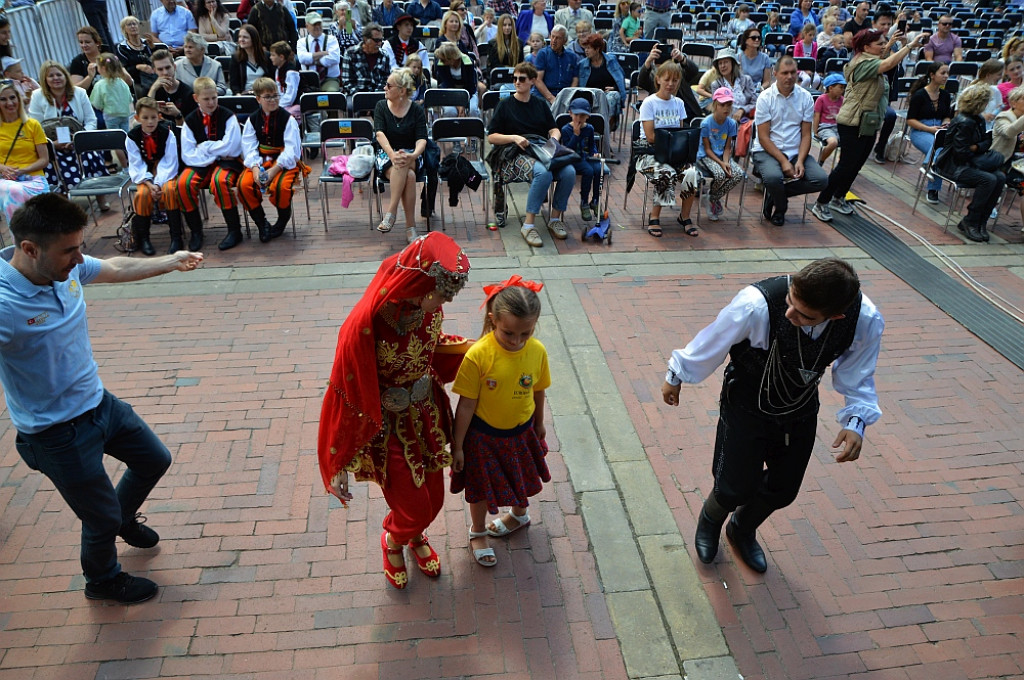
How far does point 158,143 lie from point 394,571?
18.6ft

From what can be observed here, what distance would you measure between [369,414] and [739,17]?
1456 cm

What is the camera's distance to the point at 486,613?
3.67 m

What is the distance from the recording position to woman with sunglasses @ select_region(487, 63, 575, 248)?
790 cm

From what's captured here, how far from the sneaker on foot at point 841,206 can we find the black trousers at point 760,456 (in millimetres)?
6128

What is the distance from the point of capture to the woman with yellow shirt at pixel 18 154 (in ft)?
23.4

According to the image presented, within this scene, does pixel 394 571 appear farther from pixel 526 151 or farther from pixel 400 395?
pixel 526 151

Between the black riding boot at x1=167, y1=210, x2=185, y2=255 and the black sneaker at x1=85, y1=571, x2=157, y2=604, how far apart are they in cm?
467

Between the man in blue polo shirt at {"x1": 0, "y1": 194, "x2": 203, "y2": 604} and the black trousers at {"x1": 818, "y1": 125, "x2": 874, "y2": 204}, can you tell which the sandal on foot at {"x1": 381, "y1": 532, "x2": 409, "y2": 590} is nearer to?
the man in blue polo shirt at {"x1": 0, "y1": 194, "x2": 203, "y2": 604}

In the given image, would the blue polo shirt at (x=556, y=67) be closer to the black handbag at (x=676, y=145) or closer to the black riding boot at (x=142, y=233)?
the black handbag at (x=676, y=145)

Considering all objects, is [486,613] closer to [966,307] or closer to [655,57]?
[966,307]

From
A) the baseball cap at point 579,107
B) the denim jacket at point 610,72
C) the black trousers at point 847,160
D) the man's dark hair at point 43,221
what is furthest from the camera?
the denim jacket at point 610,72

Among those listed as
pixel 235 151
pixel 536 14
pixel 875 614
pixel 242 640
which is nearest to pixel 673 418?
pixel 875 614

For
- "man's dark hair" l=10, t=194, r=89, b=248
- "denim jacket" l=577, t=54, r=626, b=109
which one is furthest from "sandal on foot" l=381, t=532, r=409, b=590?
"denim jacket" l=577, t=54, r=626, b=109

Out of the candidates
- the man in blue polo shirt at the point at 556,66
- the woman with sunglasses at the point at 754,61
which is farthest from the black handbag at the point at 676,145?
the woman with sunglasses at the point at 754,61
